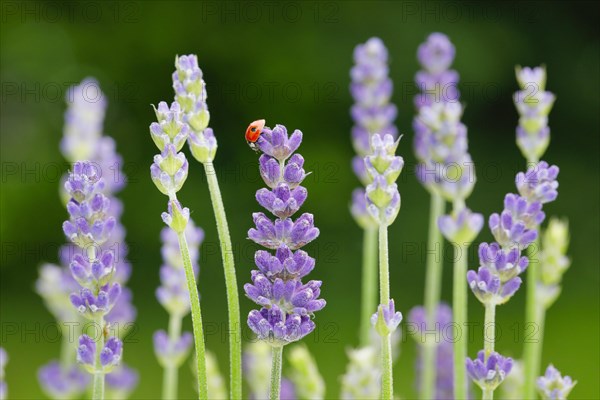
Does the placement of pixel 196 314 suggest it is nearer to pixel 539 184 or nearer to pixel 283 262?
pixel 283 262

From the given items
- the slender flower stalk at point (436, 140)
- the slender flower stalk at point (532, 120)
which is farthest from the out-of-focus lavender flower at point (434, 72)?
the slender flower stalk at point (532, 120)

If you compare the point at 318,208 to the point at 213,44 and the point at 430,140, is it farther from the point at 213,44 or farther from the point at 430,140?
the point at 430,140

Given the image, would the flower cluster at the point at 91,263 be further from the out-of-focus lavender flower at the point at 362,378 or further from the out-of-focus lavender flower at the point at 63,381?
the out-of-focus lavender flower at the point at 63,381

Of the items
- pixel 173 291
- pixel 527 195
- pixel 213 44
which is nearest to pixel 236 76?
pixel 213 44

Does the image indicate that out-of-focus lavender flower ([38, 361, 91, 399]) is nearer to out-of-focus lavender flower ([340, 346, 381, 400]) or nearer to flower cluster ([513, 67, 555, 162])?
out-of-focus lavender flower ([340, 346, 381, 400])

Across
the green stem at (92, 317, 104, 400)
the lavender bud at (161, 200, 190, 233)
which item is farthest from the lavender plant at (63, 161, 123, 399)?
the lavender bud at (161, 200, 190, 233)

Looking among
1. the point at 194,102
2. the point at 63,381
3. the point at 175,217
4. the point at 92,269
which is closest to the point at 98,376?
the point at 92,269
